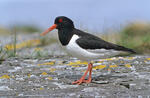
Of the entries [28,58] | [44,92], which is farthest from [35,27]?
[44,92]

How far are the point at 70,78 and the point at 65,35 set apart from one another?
1056 millimetres

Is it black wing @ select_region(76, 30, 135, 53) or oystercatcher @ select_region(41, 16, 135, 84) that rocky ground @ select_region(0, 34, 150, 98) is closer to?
oystercatcher @ select_region(41, 16, 135, 84)

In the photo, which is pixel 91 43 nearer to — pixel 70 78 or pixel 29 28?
pixel 70 78

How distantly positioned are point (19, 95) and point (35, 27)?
20912mm

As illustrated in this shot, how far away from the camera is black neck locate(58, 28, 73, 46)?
614 centimetres

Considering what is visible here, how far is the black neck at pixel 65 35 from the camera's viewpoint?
20.1ft

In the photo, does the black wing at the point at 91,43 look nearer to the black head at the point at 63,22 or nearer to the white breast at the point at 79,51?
the white breast at the point at 79,51

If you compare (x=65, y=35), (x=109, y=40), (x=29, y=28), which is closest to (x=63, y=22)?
(x=65, y=35)

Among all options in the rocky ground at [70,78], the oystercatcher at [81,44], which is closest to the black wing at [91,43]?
the oystercatcher at [81,44]

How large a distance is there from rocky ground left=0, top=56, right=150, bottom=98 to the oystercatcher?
0.49 m

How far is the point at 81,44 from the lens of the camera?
19.8 feet

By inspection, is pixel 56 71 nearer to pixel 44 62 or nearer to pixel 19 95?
pixel 44 62

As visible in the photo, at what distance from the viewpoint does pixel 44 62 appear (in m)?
8.20

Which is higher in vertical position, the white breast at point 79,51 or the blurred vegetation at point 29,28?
the blurred vegetation at point 29,28
